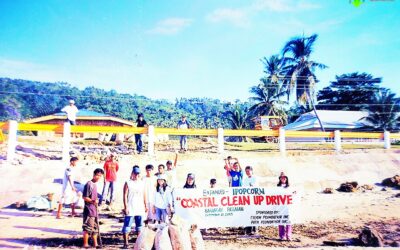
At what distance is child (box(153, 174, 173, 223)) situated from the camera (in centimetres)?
746

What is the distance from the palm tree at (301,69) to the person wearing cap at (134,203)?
3076cm

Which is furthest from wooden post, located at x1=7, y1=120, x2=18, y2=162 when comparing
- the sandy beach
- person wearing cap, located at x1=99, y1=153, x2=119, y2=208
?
person wearing cap, located at x1=99, y1=153, x2=119, y2=208

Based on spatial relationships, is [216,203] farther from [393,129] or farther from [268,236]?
[393,129]

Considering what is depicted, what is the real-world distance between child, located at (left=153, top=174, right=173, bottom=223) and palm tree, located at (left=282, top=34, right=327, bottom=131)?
30229 mm

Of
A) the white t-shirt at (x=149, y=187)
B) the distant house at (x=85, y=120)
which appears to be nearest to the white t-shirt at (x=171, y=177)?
the white t-shirt at (x=149, y=187)

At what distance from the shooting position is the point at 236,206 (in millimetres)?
7586

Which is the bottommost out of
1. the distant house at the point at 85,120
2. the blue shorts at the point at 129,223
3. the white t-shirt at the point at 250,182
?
the blue shorts at the point at 129,223

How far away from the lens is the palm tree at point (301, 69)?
35250 millimetres

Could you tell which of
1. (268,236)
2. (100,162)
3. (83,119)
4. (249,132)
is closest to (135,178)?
(268,236)

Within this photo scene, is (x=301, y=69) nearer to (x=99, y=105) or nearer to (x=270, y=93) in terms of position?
(x=270, y=93)

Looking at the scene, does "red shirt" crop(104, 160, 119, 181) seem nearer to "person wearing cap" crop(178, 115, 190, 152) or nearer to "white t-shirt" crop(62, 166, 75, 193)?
"white t-shirt" crop(62, 166, 75, 193)

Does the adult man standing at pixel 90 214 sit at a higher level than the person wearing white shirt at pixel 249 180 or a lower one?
lower

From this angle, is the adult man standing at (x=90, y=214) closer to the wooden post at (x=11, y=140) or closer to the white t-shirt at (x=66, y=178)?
the white t-shirt at (x=66, y=178)

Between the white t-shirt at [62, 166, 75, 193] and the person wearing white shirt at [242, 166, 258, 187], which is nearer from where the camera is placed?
the person wearing white shirt at [242, 166, 258, 187]
